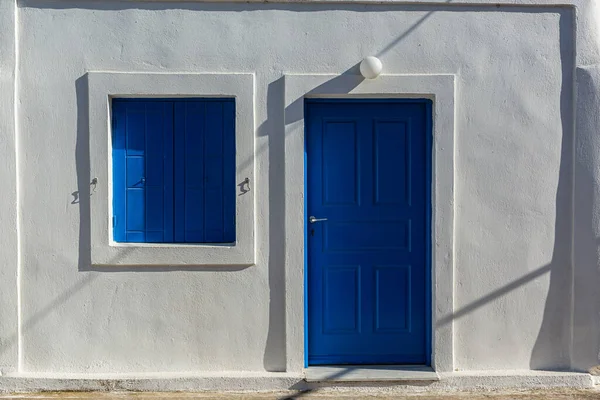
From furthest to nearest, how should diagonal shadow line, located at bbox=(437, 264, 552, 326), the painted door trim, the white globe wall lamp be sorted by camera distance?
diagonal shadow line, located at bbox=(437, 264, 552, 326), the painted door trim, the white globe wall lamp

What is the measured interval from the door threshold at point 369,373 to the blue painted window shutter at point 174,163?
4.78 ft

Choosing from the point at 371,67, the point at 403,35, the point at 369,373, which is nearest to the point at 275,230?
the point at 369,373

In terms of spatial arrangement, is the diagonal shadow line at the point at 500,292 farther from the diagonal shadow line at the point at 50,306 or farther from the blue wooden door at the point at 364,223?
the diagonal shadow line at the point at 50,306

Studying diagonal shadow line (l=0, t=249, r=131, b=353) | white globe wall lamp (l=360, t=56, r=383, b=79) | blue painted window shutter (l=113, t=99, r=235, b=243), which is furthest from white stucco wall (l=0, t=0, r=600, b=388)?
blue painted window shutter (l=113, t=99, r=235, b=243)

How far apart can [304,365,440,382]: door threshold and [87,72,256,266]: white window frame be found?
40.1 inches

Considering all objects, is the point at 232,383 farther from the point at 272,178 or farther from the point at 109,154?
the point at 109,154

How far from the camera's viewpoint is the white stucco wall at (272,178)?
5.18 meters

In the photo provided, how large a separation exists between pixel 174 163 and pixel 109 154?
50 cm

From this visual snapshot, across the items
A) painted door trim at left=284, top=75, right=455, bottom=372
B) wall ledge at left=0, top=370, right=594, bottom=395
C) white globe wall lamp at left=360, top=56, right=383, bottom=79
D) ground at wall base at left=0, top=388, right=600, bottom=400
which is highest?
white globe wall lamp at left=360, top=56, right=383, bottom=79

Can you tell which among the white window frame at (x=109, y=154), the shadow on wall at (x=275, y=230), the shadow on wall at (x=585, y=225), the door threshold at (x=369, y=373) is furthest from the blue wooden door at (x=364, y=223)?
the shadow on wall at (x=585, y=225)

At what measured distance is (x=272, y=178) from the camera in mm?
5234

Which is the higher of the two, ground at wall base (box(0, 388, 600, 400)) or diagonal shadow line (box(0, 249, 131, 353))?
diagonal shadow line (box(0, 249, 131, 353))

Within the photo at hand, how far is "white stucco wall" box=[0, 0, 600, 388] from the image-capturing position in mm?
5180

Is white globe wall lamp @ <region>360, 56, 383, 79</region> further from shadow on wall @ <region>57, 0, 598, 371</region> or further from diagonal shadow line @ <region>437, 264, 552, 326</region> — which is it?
diagonal shadow line @ <region>437, 264, 552, 326</region>
